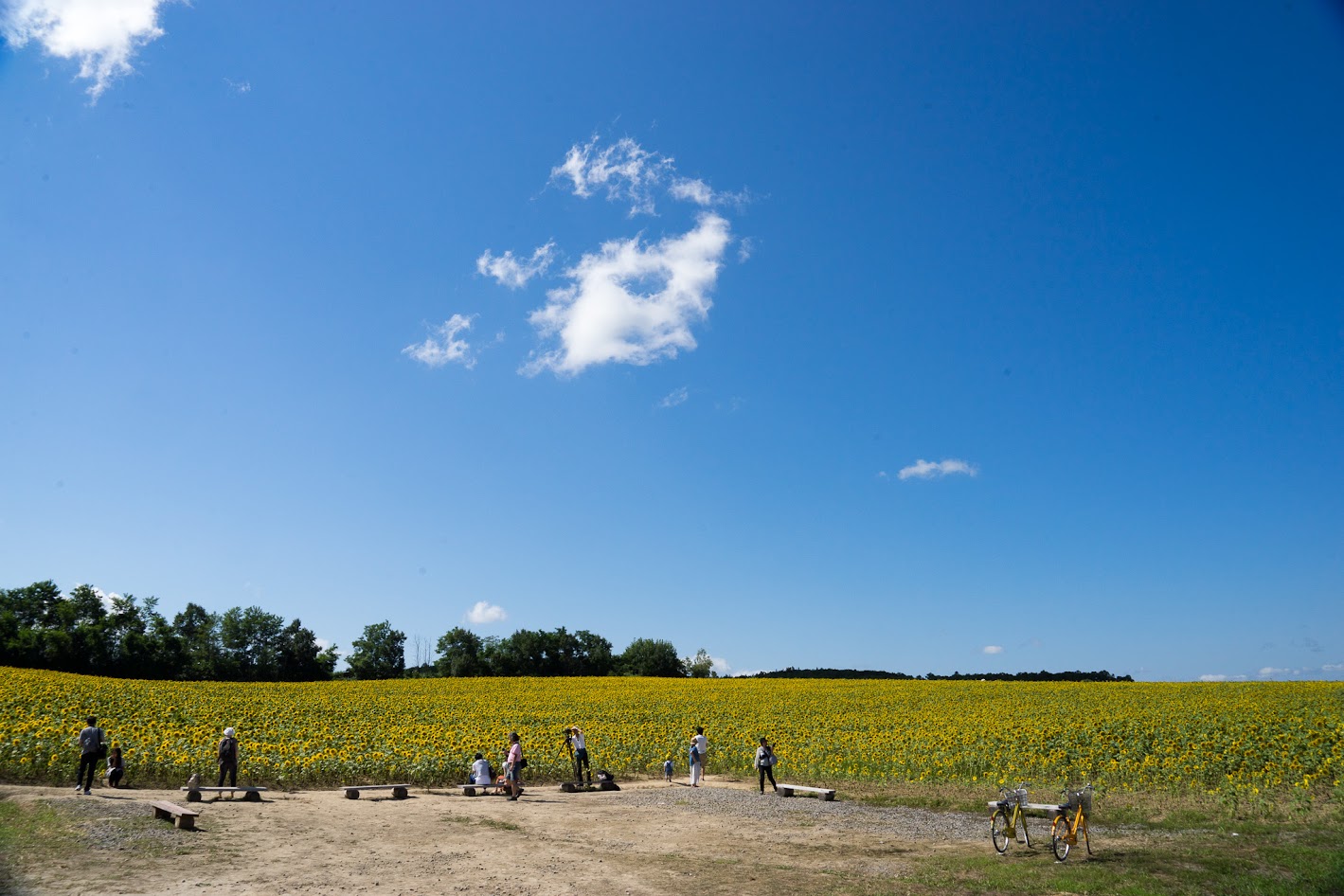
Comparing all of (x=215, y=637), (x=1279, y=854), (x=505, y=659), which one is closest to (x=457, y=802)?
(x=1279, y=854)

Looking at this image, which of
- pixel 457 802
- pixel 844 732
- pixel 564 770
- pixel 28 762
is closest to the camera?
pixel 28 762

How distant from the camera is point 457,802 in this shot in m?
21.3

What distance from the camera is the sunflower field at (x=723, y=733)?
22.3 meters

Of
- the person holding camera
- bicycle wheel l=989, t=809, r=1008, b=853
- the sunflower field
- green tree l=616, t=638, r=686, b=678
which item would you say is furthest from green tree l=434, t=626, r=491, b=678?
bicycle wheel l=989, t=809, r=1008, b=853

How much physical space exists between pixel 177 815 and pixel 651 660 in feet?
286

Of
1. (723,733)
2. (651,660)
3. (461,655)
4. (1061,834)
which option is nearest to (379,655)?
(461,655)

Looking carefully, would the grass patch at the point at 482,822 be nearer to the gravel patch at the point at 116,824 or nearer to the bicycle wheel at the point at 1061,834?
the gravel patch at the point at 116,824

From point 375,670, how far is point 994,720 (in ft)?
240

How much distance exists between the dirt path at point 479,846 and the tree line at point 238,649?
56630 mm

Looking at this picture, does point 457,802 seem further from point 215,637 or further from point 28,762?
point 215,637

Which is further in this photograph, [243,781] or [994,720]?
[994,720]

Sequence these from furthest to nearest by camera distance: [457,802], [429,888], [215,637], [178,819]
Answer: [215,637]
[457,802]
[178,819]
[429,888]

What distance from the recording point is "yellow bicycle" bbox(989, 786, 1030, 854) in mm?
14930

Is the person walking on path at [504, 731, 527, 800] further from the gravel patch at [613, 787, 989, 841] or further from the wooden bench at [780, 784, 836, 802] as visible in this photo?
the wooden bench at [780, 784, 836, 802]
